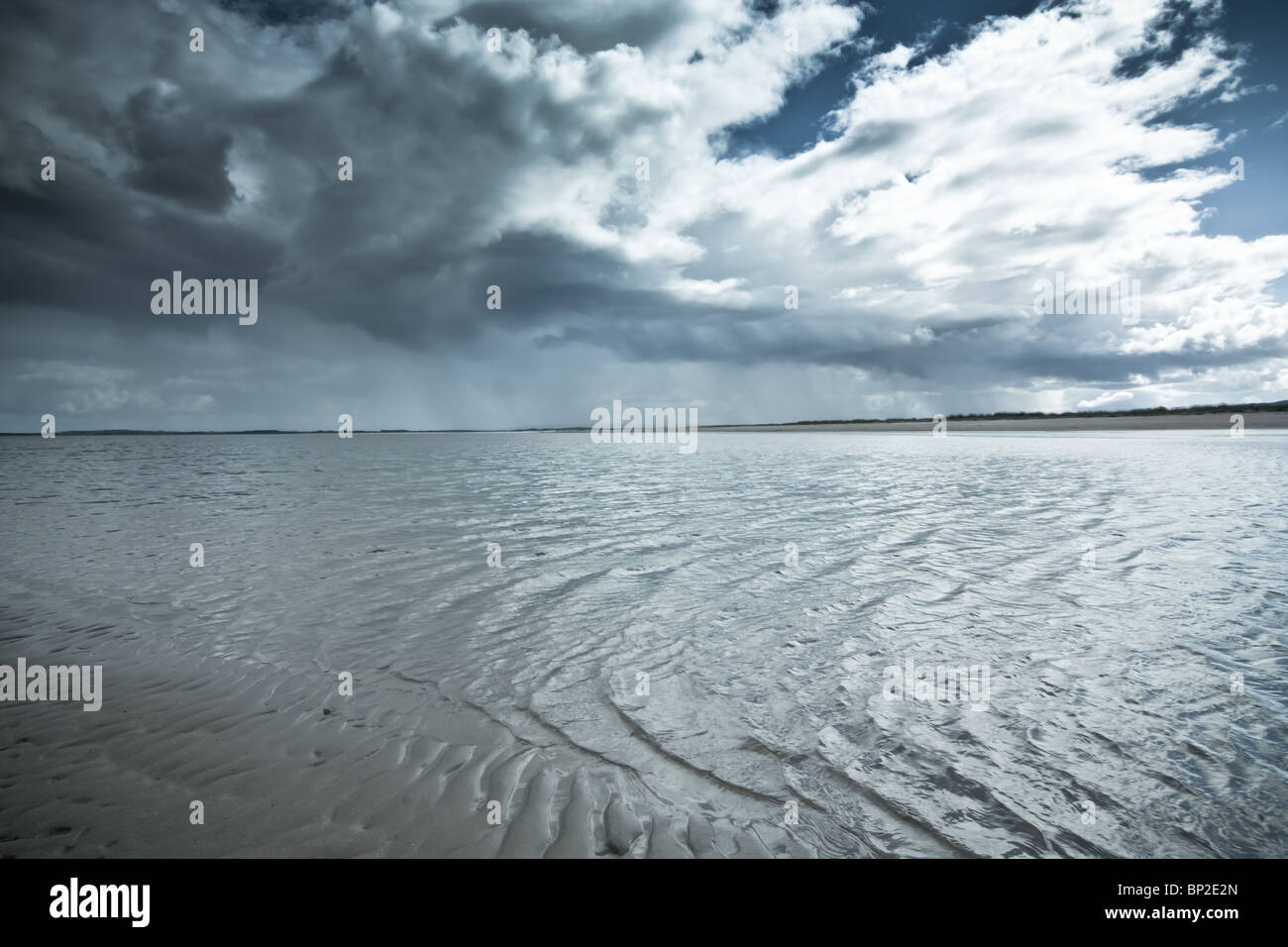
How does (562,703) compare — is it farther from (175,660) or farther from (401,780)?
(175,660)

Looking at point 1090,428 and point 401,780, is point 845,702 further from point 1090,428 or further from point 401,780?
point 1090,428

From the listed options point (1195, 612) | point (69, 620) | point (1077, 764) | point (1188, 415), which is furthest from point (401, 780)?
point (1188, 415)

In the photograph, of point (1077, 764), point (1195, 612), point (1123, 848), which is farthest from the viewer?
point (1195, 612)

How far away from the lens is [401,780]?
13.3 ft

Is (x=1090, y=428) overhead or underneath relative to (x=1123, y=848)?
overhead

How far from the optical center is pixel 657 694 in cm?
538

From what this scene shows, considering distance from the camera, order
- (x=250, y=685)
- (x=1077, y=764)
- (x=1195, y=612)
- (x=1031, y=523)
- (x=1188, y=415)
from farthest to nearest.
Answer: (x=1188, y=415), (x=1031, y=523), (x=1195, y=612), (x=250, y=685), (x=1077, y=764)

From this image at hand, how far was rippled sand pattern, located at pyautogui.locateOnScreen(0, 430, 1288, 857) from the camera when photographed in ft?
11.6

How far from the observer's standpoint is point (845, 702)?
5086mm

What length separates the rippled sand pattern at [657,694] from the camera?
3.53 m
